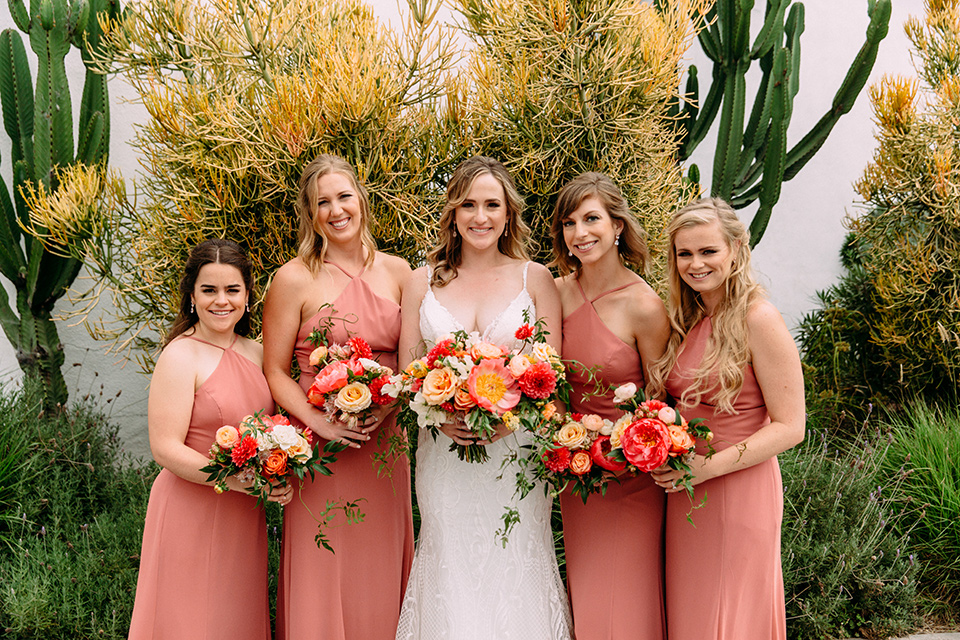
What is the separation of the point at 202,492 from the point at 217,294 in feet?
3.00

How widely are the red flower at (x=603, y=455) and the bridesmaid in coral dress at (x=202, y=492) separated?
54.9 inches

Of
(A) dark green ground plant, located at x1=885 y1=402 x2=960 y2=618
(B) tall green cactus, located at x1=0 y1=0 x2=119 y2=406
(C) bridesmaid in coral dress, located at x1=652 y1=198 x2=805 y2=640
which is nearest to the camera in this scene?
(C) bridesmaid in coral dress, located at x1=652 y1=198 x2=805 y2=640

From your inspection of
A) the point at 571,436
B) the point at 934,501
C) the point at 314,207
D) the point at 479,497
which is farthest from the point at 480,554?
the point at 934,501

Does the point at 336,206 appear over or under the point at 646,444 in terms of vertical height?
over

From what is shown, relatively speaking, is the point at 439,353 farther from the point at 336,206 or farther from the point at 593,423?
the point at 336,206

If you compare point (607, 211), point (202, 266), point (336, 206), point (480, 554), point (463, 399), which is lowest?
point (480, 554)

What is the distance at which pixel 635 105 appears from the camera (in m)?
4.95

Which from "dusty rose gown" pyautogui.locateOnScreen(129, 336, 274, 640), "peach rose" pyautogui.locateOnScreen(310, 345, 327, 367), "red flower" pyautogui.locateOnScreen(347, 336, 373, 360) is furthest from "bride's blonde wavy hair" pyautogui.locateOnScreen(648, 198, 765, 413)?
"dusty rose gown" pyautogui.locateOnScreen(129, 336, 274, 640)

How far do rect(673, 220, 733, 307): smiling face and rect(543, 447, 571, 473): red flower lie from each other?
92 cm

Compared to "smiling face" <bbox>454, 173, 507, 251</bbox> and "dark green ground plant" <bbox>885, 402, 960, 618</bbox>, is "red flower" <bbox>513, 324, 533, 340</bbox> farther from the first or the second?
"dark green ground plant" <bbox>885, 402, 960, 618</bbox>

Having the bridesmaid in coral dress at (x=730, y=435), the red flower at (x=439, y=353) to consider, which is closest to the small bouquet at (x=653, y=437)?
the bridesmaid in coral dress at (x=730, y=435)

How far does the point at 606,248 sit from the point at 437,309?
0.88 m

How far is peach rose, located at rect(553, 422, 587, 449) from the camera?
9.39 ft

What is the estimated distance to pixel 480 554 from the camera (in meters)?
3.32
